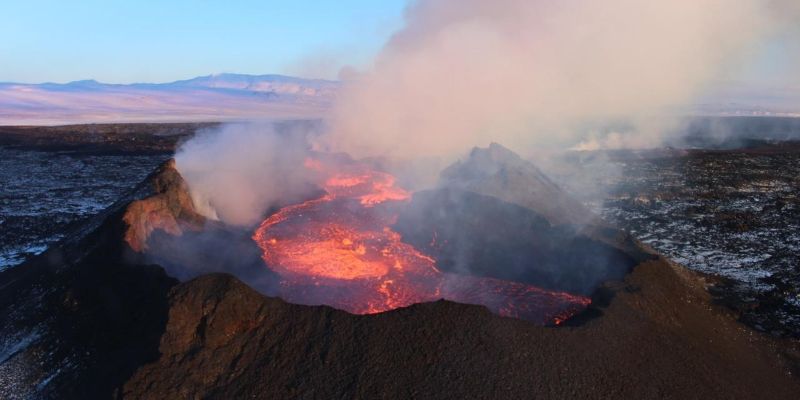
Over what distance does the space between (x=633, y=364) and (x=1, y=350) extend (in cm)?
1119

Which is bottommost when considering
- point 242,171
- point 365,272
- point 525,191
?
point 365,272

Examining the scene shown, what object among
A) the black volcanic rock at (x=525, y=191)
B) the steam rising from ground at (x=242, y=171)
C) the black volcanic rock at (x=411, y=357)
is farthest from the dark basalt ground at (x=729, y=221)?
the steam rising from ground at (x=242, y=171)

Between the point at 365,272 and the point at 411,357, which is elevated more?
the point at 365,272

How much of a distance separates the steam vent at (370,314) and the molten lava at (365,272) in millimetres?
58

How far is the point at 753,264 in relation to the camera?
48.1ft

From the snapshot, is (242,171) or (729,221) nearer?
(242,171)

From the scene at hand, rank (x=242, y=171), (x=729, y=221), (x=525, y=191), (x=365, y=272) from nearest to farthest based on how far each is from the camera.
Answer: (x=365, y=272) → (x=525, y=191) → (x=242, y=171) → (x=729, y=221)

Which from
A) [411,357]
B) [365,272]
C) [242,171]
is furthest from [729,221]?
[242,171]

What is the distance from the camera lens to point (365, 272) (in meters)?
10.7

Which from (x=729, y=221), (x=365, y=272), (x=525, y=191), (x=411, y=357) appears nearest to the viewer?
(x=411, y=357)

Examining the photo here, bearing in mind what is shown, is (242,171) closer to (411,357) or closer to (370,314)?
(370,314)

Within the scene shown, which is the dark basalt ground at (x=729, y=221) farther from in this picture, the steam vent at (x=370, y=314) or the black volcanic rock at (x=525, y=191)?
the black volcanic rock at (x=525, y=191)

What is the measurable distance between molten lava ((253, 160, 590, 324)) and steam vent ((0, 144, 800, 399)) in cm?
6

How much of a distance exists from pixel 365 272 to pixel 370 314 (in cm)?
327
